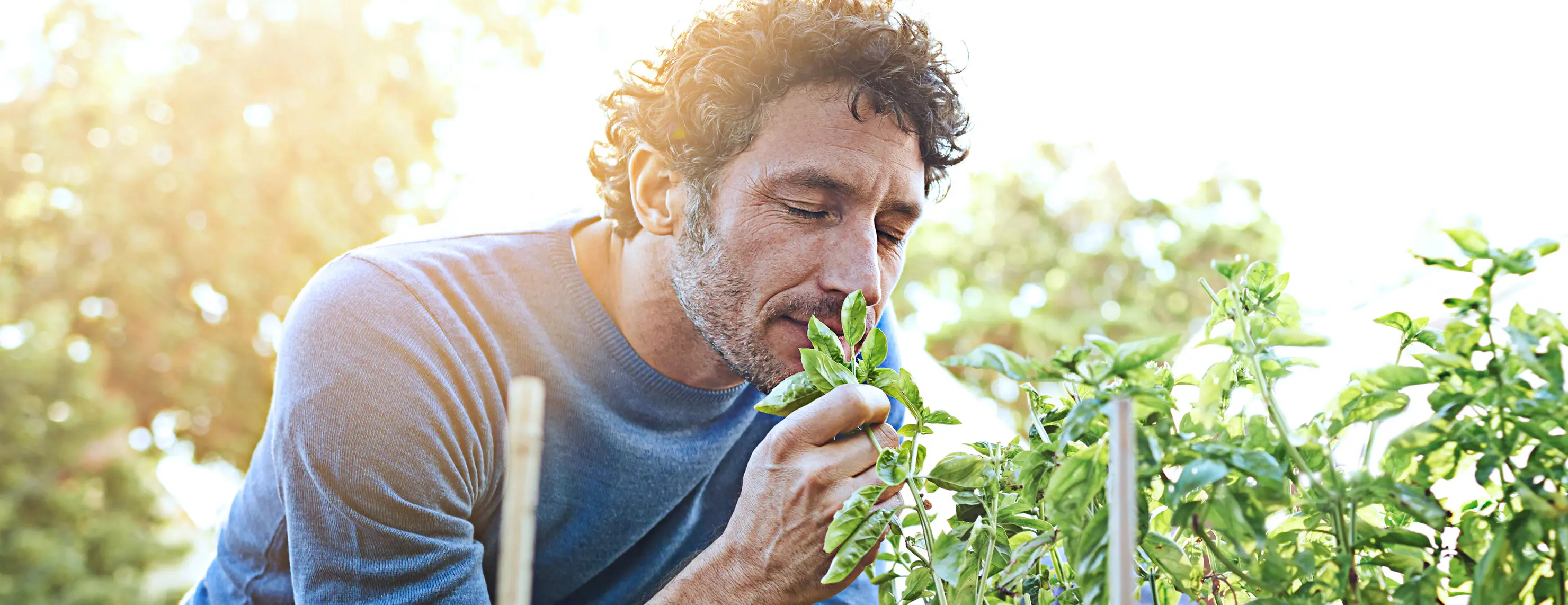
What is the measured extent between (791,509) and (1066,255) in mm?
9454

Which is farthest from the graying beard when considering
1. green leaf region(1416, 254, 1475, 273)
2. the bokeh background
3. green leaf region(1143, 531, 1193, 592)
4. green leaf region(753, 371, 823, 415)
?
the bokeh background

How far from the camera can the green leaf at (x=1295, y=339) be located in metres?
0.56

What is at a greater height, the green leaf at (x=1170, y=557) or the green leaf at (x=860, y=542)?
the green leaf at (x=1170, y=557)

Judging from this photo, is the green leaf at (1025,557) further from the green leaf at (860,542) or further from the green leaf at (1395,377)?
the green leaf at (1395,377)

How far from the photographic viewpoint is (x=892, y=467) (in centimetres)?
69

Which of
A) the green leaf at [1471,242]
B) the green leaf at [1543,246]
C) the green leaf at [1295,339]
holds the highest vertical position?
the green leaf at [1543,246]

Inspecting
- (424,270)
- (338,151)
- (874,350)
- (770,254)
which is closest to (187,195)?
(338,151)

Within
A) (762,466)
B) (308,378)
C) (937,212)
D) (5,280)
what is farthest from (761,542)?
(937,212)

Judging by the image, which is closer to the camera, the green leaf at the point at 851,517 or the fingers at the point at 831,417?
the green leaf at the point at 851,517

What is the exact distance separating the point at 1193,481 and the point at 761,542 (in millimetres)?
638

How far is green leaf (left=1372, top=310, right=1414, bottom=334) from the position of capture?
2.18 ft

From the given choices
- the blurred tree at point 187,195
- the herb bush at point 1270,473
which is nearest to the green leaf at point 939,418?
the herb bush at point 1270,473

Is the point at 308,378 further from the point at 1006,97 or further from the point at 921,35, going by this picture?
the point at 1006,97

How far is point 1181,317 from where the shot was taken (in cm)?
988
